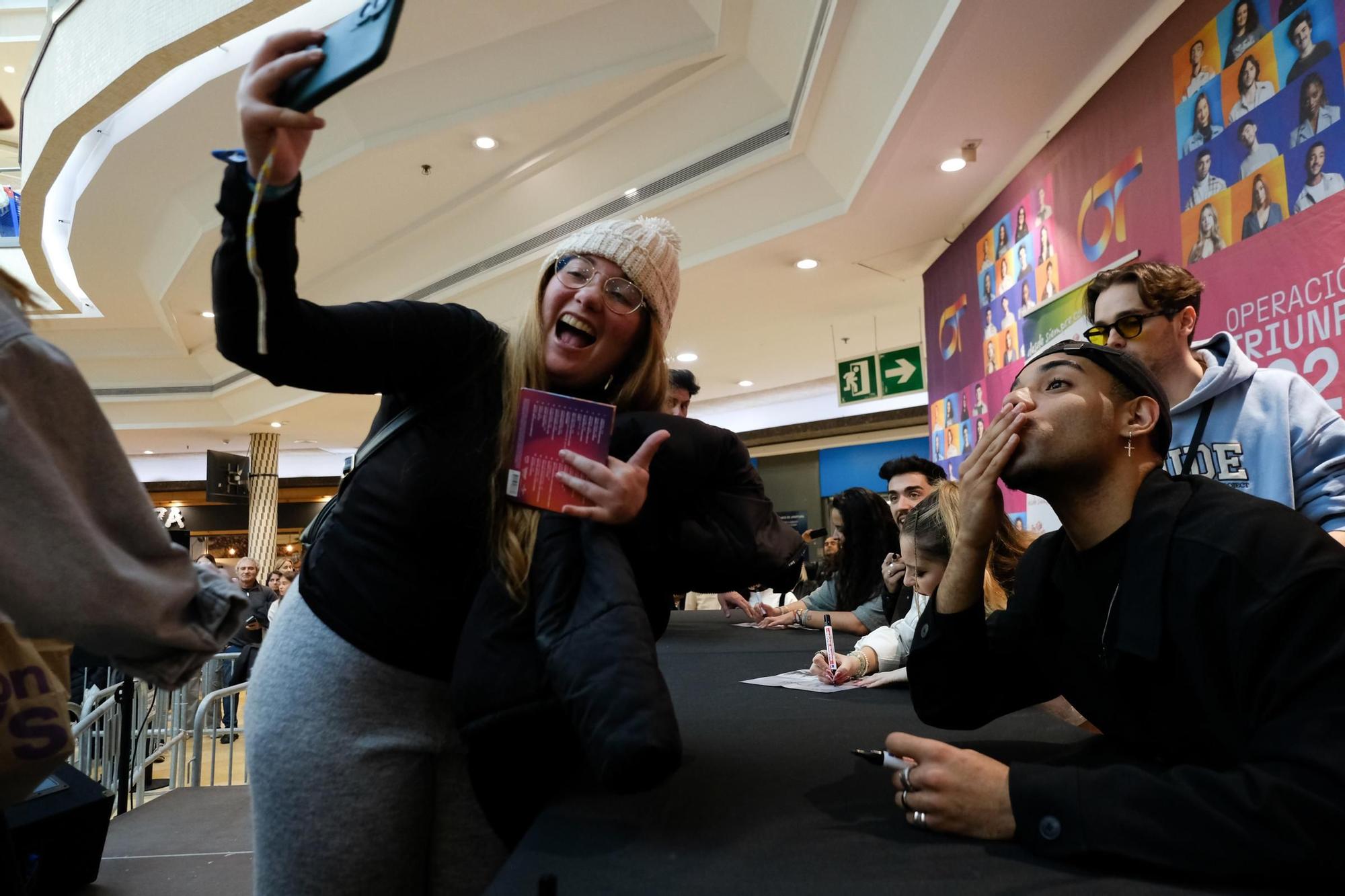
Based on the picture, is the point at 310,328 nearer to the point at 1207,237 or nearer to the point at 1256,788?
the point at 1256,788

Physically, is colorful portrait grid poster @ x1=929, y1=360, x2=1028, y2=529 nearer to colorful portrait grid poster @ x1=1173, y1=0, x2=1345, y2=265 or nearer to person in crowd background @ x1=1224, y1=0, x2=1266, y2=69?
colorful portrait grid poster @ x1=1173, y1=0, x2=1345, y2=265

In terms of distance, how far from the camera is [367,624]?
1067mm

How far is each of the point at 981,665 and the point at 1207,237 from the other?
2656 mm

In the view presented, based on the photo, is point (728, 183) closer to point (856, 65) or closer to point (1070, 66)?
point (856, 65)

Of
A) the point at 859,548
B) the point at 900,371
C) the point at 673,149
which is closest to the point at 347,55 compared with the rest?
the point at 859,548

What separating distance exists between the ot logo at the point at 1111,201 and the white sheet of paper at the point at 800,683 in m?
2.79

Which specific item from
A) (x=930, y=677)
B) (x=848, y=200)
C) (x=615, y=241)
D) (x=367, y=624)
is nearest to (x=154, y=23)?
(x=848, y=200)

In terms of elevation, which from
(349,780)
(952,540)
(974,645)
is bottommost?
(349,780)

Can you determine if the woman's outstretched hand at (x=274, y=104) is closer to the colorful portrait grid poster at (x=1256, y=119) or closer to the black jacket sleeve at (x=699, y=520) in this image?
the black jacket sleeve at (x=699, y=520)

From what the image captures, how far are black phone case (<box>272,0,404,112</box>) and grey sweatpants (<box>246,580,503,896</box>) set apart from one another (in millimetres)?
648

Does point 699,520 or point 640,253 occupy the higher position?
point 640,253

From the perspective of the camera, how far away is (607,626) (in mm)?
948

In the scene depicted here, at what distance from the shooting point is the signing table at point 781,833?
32.4 inches

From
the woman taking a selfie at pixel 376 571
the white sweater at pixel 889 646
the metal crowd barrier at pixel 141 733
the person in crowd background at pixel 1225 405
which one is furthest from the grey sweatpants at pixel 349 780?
the metal crowd barrier at pixel 141 733
